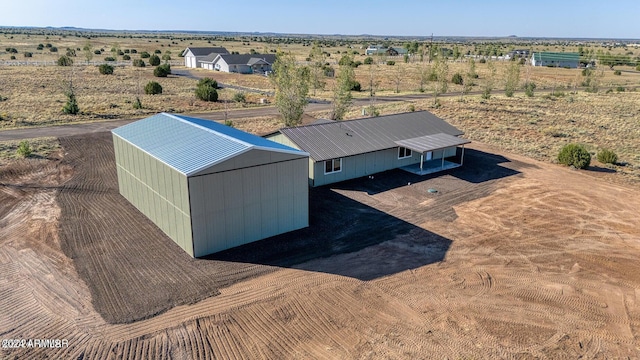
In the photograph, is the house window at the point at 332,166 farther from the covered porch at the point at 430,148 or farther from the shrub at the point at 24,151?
the shrub at the point at 24,151

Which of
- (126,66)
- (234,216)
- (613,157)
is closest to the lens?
(234,216)

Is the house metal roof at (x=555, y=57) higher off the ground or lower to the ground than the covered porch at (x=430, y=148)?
higher

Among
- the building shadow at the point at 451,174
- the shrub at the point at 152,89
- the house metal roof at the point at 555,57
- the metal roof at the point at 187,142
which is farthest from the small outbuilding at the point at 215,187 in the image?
the house metal roof at the point at 555,57

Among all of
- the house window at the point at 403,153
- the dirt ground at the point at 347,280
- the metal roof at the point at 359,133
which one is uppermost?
the metal roof at the point at 359,133

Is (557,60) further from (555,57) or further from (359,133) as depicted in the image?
(359,133)

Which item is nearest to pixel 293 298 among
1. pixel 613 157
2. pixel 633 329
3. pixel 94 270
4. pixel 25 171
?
pixel 94 270

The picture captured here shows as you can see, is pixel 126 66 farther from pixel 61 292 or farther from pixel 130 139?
pixel 61 292

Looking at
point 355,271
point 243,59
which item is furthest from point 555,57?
point 355,271
